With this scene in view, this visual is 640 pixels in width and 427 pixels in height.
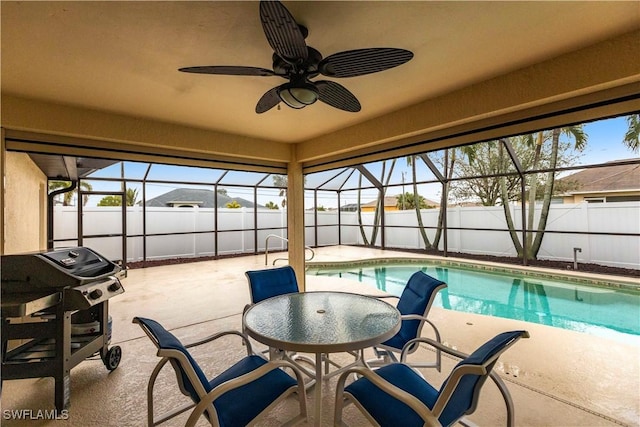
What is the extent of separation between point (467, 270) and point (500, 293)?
64.6 inches

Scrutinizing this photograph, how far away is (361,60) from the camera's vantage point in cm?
150

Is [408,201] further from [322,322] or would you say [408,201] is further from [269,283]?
[322,322]

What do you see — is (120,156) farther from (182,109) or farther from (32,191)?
(32,191)

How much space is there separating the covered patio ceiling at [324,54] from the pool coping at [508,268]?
5564 mm

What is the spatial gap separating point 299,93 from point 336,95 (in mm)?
339

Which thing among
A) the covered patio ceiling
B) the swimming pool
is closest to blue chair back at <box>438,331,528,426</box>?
the covered patio ceiling

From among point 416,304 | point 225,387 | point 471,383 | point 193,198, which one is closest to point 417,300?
point 416,304

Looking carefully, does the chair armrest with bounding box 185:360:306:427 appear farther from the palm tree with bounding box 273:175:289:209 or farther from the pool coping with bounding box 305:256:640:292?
the palm tree with bounding box 273:175:289:209

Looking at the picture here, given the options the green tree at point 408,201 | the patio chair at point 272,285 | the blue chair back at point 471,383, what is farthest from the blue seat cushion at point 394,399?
the green tree at point 408,201

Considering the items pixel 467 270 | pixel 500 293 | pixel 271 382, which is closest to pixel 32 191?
pixel 271 382

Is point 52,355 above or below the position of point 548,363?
above

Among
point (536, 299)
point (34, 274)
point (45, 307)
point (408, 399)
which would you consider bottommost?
point (536, 299)

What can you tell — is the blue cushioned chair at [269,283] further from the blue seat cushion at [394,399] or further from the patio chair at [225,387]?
the blue seat cushion at [394,399]

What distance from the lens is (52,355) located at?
7.09ft
